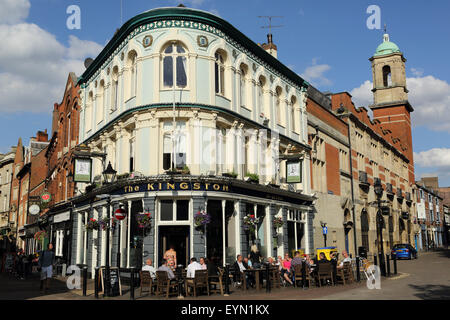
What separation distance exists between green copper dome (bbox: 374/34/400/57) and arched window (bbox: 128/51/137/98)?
163 feet

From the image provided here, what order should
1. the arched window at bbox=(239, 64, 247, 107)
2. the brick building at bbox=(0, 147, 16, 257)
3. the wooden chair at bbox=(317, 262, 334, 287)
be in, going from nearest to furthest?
the wooden chair at bbox=(317, 262, 334, 287) → the arched window at bbox=(239, 64, 247, 107) → the brick building at bbox=(0, 147, 16, 257)

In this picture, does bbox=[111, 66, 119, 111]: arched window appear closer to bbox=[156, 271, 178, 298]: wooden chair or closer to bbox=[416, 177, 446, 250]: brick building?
bbox=[156, 271, 178, 298]: wooden chair

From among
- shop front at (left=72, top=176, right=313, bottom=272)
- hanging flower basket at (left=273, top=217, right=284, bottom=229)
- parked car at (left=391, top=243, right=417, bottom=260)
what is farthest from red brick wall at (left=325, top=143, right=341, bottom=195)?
shop front at (left=72, top=176, right=313, bottom=272)

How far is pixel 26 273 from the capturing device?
1006 inches

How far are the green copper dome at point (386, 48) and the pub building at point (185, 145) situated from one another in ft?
142

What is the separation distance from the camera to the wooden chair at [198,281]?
14.6m

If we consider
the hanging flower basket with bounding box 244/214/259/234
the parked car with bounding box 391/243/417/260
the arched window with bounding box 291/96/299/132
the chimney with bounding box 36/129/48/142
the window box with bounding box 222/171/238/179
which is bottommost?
the parked car with bounding box 391/243/417/260

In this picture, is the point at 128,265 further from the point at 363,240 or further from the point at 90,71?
the point at 363,240

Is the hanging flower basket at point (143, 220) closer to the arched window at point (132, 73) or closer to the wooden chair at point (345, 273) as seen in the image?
the arched window at point (132, 73)

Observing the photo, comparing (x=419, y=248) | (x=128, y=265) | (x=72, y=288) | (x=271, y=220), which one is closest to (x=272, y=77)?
(x=271, y=220)

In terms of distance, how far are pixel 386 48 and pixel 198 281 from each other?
189 ft

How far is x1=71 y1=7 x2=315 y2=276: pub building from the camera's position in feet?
61.3

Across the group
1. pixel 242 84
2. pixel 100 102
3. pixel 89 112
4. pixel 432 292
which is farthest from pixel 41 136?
pixel 432 292
